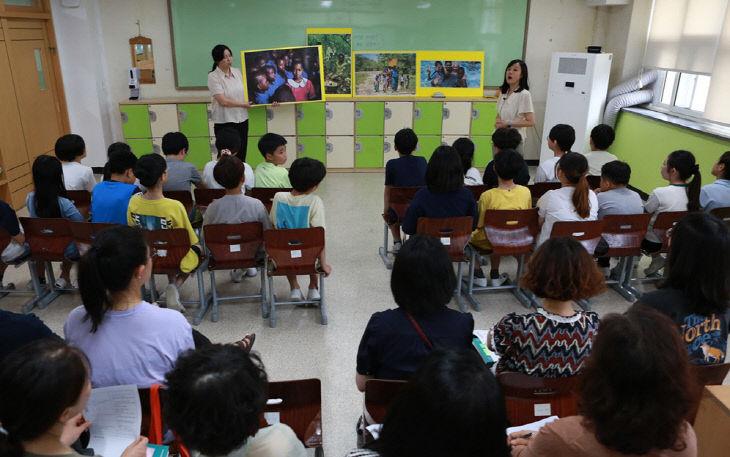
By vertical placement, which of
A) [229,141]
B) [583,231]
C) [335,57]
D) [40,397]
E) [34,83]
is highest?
[335,57]

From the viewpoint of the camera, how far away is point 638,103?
684 cm

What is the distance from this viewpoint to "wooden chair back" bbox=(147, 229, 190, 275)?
3.18 m

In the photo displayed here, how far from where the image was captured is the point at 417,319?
5.99 ft

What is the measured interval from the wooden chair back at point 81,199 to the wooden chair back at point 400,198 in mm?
2422

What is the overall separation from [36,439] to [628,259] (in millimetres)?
3996

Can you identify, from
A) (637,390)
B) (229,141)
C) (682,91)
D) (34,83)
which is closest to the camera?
(637,390)

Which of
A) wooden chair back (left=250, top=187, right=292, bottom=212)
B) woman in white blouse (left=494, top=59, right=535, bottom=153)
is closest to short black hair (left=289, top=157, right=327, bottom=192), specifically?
wooden chair back (left=250, top=187, right=292, bottom=212)

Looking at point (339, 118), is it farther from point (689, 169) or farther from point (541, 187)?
point (689, 169)

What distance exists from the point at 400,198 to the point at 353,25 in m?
4.02

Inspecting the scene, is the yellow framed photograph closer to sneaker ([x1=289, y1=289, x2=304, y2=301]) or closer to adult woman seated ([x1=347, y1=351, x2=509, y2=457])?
A: sneaker ([x1=289, y1=289, x2=304, y2=301])

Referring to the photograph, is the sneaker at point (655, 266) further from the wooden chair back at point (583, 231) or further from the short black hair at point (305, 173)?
the short black hair at point (305, 173)

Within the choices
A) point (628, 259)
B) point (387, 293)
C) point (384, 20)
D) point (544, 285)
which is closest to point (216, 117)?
point (384, 20)

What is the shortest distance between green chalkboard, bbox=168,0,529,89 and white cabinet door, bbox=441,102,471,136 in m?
0.87

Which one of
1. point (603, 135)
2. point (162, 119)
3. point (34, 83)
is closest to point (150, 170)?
point (603, 135)
